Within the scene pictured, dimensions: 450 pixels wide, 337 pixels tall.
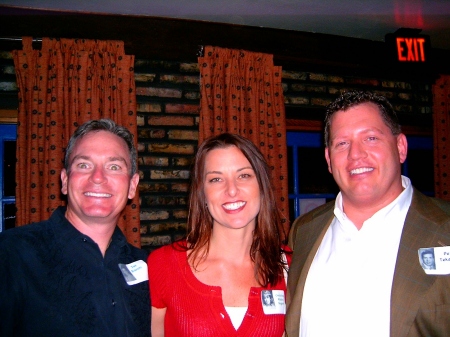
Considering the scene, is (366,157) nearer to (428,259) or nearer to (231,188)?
(428,259)

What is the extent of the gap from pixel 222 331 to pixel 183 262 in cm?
45

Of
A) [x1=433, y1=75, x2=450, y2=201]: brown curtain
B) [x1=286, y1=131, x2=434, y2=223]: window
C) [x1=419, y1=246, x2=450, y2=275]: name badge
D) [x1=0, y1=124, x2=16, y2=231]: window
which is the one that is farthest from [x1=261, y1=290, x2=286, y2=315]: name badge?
[x1=433, y1=75, x2=450, y2=201]: brown curtain

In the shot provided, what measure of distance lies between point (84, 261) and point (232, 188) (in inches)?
34.4

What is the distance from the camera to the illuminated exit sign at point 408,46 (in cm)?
381

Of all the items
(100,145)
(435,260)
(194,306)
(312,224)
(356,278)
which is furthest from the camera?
(312,224)

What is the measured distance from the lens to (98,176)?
5.72 feet

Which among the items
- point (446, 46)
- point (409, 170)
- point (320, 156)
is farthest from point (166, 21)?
point (409, 170)

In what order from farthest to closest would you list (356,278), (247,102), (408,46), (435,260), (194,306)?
(408,46), (247,102), (194,306), (356,278), (435,260)

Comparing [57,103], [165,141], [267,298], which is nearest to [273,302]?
[267,298]

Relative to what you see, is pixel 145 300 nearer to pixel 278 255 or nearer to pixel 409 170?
pixel 278 255

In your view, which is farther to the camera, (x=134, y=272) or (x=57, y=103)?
(x=57, y=103)

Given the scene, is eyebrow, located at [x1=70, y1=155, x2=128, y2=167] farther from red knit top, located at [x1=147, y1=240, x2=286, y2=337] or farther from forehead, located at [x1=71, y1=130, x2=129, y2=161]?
red knit top, located at [x1=147, y1=240, x2=286, y2=337]

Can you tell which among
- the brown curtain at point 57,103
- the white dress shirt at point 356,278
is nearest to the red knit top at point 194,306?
the white dress shirt at point 356,278

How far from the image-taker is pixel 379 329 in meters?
1.46
